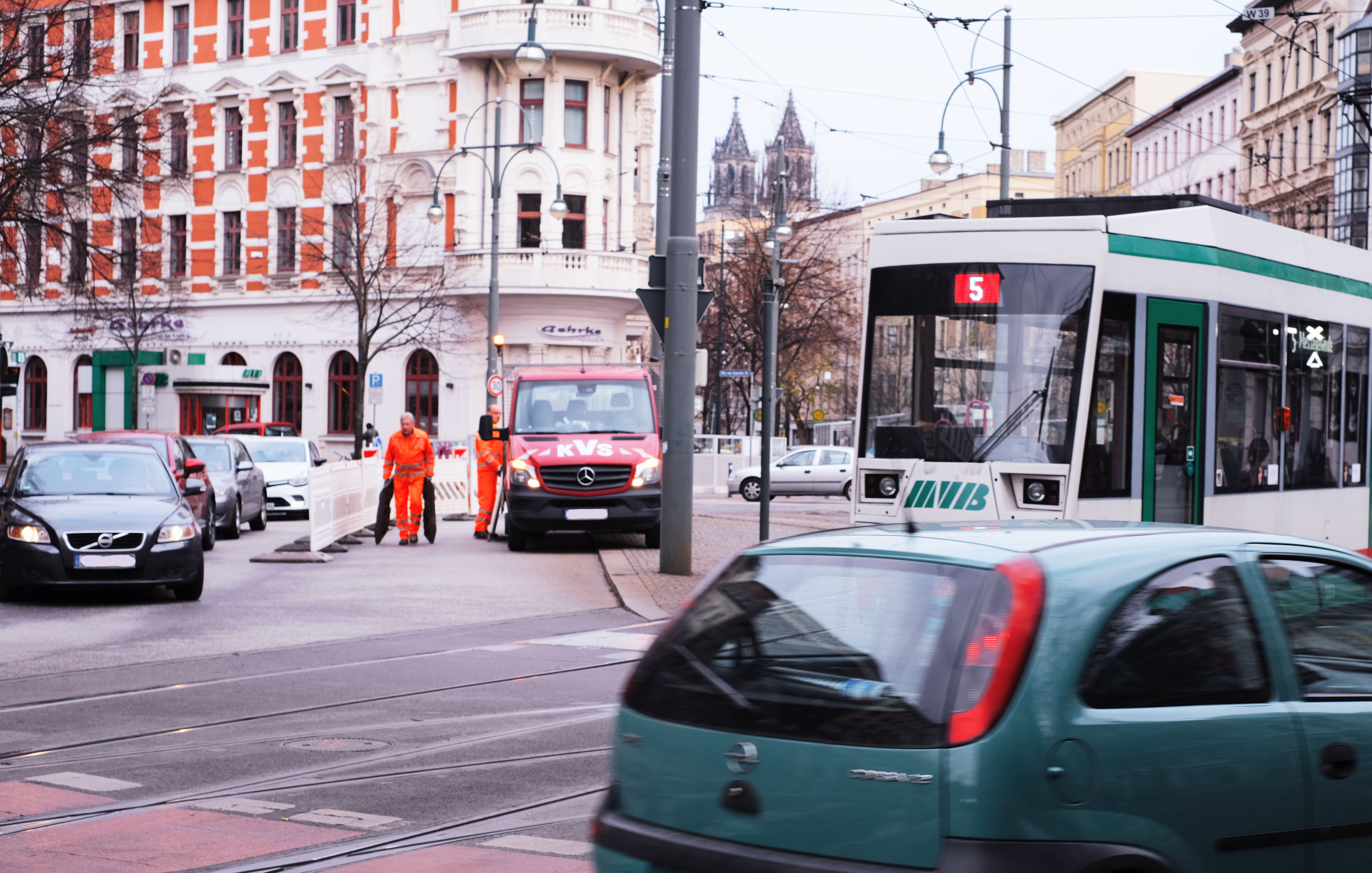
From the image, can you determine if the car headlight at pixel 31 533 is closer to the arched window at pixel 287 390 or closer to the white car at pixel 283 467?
the white car at pixel 283 467

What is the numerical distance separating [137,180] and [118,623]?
12662mm

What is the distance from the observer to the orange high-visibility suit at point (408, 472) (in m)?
25.5

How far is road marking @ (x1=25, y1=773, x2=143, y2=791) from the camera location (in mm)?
8156

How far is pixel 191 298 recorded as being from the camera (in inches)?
2371

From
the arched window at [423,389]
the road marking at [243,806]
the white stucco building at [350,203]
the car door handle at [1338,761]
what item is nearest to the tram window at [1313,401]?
the road marking at [243,806]

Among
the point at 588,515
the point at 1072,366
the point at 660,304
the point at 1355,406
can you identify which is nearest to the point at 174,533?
the point at 660,304

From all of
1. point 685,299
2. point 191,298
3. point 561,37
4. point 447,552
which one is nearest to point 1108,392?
point 685,299

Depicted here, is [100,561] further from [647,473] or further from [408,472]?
[408,472]

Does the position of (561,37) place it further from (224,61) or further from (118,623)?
(118,623)

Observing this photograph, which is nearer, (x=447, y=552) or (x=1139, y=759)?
(x=1139, y=759)

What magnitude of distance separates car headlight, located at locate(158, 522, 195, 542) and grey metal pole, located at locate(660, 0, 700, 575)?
16.2 feet

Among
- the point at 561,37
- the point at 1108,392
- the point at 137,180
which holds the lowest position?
the point at 1108,392

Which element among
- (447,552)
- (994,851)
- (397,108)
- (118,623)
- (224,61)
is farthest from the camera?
(224,61)

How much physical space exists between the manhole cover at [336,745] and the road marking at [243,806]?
52.0 inches
